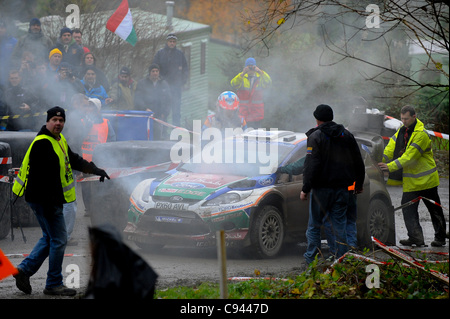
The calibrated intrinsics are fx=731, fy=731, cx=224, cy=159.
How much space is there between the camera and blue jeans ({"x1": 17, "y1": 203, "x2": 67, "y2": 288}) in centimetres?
734

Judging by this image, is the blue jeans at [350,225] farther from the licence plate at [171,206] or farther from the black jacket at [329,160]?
the licence plate at [171,206]

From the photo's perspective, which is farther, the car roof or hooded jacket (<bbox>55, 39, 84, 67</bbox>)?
hooded jacket (<bbox>55, 39, 84, 67</bbox>)

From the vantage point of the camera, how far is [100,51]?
18.8 metres

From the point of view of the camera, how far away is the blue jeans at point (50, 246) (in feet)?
24.1

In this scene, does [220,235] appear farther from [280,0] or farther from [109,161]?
[109,161]

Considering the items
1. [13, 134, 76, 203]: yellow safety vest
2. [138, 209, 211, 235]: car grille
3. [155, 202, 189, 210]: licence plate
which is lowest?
[138, 209, 211, 235]: car grille

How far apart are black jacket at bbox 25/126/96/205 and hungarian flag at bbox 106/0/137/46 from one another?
8.85 meters

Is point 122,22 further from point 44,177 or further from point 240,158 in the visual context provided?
point 44,177

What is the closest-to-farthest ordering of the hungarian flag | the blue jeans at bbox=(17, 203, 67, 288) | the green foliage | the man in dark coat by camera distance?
the green foliage → the blue jeans at bbox=(17, 203, 67, 288) → the hungarian flag → the man in dark coat

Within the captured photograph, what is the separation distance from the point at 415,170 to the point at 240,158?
2.73m

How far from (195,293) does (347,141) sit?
127 inches

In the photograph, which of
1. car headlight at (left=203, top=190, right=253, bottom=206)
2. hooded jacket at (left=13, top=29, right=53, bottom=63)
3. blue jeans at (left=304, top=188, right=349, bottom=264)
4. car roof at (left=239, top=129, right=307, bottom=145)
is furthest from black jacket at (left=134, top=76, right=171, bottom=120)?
blue jeans at (left=304, top=188, right=349, bottom=264)

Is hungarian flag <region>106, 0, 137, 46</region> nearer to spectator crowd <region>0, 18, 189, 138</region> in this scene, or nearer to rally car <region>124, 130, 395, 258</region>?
spectator crowd <region>0, 18, 189, 138</region>

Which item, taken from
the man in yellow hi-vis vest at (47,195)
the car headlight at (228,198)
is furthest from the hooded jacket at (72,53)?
the man in yellow hi-vis vest at (47,195)
